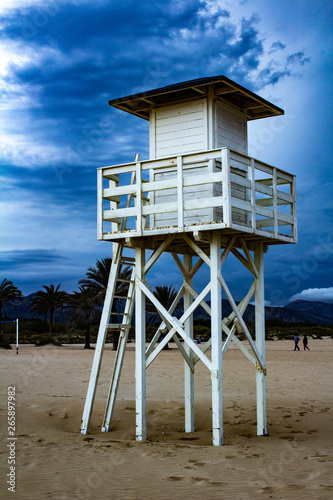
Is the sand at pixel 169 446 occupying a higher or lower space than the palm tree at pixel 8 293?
lower

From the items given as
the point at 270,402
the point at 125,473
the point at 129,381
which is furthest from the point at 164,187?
the point at 129,381

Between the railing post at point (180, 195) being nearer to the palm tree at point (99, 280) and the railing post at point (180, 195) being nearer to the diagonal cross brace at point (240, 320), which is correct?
the diagonal cross brace at point (240, 320)

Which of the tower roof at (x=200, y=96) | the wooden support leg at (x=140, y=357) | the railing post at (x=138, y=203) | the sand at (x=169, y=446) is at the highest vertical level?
the tower roof at (x=200, y=96)

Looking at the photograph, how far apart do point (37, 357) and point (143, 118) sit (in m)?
21.5

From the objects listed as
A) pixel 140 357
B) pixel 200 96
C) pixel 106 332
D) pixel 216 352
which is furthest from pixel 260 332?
pixel 200 96

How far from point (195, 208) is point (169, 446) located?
15.4 ft

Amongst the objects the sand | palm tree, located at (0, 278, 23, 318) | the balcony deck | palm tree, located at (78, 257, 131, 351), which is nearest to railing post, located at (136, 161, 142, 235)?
the balcony deck

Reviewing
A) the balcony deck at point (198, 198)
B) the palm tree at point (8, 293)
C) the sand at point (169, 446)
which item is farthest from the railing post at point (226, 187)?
the palm tree at point (8, 293)

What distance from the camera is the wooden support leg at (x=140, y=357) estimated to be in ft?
41.0

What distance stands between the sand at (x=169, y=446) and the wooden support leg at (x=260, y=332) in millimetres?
477

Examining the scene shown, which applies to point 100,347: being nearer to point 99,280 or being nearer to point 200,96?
point 200,96

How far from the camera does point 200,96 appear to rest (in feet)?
42.0

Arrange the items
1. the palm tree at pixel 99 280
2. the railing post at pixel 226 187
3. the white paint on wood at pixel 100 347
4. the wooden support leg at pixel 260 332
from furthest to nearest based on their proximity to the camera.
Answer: the palm tree at pixel 99 280 → the wooden support leg at pixel 260 332 → the white paint on wood at pixel 100 347 → the railing post at pixel 226 187

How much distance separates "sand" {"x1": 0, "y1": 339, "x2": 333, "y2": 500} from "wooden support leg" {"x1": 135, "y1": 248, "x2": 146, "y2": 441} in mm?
402
